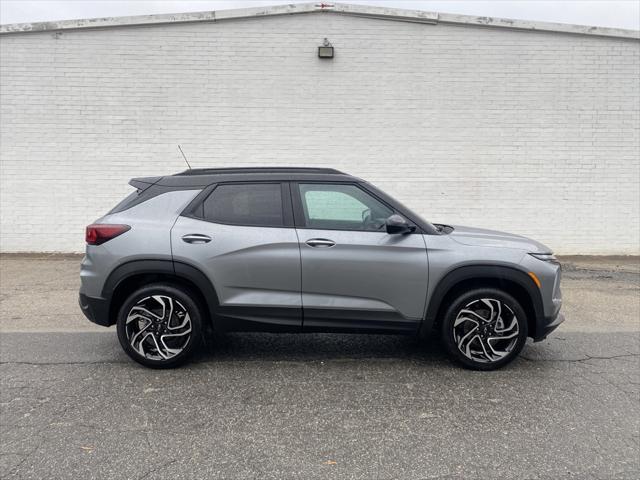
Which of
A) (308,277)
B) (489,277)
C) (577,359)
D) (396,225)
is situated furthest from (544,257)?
(308,277)

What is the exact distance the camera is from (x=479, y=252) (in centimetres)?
421

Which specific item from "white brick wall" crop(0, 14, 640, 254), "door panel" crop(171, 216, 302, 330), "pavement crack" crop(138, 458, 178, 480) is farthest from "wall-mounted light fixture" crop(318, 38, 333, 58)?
"pavement crack" crop(138, 458, 178, 480)

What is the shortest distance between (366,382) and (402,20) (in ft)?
26.4

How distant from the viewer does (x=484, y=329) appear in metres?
4.23

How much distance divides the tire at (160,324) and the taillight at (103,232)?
0.53 meters

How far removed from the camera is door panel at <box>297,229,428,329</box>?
4.16 m

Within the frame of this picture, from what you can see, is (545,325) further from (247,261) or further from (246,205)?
(246,205)

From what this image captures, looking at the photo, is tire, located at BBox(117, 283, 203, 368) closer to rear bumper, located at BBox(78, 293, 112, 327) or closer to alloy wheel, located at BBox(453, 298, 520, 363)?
rear bumper, located at BBox(78, 293, 112, 327)

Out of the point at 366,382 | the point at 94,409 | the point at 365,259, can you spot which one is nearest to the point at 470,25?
the point at 365,259

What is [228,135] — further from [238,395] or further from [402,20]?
[238,395]

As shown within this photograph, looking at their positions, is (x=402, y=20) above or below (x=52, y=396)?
above

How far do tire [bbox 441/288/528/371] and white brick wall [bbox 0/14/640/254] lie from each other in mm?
5960

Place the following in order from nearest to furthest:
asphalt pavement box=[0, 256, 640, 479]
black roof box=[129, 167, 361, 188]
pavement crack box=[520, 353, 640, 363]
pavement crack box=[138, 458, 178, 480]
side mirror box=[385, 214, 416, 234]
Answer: pavement crack box=[138, 458, 178, 480] → asphalt pavement box=[0, 256, 640, 479] → side mirror box=[385, 214, 416, 234] → black roof box=[129, 167, 361, 188] → pavement crack box=[520, 353, 640, 363]

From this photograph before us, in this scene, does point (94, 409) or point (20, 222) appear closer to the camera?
point (94, 409)
